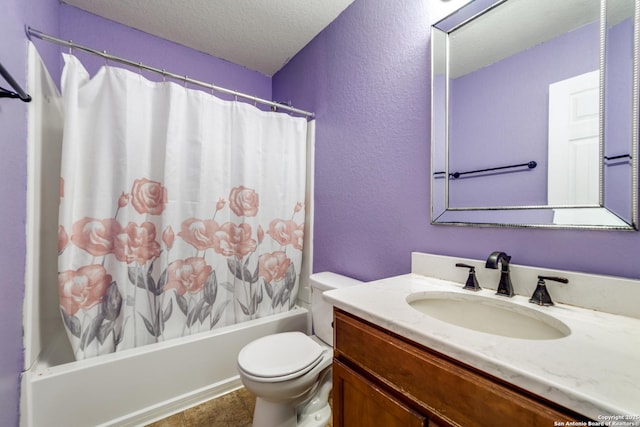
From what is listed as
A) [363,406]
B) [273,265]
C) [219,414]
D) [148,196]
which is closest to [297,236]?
[273,265]

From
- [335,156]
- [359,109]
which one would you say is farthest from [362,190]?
[359,109]

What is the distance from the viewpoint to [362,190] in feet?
4.91

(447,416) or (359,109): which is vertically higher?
(359,109)

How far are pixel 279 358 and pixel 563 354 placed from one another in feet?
3.31

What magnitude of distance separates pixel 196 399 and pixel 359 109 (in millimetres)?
1907

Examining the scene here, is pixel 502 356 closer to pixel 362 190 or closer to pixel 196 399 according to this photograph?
pixel 362 190

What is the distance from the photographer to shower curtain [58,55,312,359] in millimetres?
1173

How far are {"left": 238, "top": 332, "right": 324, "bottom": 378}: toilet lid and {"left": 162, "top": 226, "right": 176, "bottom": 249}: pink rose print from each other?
68cm

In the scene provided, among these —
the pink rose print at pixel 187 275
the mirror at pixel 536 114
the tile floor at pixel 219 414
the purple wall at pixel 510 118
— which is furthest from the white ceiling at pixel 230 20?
the tile floor at pixel 219 414

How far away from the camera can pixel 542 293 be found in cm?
78

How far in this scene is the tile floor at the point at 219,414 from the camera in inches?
49.8

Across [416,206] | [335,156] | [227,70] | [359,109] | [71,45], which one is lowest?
[416,206]

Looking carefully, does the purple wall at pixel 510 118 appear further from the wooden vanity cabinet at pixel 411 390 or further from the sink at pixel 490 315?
the wooden vanity cabinet at pixel 411 390

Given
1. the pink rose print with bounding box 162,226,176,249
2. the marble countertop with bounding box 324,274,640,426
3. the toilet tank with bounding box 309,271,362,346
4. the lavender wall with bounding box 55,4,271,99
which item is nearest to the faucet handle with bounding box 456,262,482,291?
the marble countertop with bounding box 324,274,640,426
